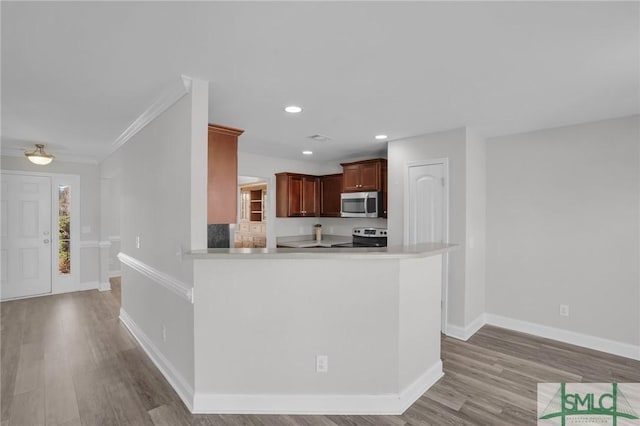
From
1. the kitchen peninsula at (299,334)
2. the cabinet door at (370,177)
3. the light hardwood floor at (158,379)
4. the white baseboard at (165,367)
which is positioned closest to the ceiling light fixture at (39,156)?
the light hardwood floor at (158,379)

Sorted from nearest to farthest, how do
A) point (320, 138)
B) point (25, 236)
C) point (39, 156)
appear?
point (320, 138)
point (39, 156)
point (25, 236)

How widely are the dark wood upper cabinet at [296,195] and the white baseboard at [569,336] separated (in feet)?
10.9

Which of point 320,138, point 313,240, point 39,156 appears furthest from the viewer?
point 313,240

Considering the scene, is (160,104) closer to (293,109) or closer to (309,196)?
(293,109)

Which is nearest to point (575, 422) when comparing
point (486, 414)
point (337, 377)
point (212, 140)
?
point (486, 414)

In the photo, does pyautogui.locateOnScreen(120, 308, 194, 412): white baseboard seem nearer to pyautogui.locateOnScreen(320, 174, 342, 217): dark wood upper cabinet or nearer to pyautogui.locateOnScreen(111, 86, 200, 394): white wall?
pyautogui.locateOnScreen(111, 86, 200, 394): white wall

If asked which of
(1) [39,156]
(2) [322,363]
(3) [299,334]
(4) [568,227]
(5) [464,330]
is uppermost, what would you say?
(1) [39,156]

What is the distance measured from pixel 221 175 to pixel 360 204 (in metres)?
2.64

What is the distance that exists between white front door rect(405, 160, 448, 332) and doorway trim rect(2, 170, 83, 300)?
5809 millimetres

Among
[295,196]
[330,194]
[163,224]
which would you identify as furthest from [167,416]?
[330,194]

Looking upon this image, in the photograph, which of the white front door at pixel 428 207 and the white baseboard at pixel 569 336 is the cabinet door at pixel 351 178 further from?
the white baseboard at pixel 569 336

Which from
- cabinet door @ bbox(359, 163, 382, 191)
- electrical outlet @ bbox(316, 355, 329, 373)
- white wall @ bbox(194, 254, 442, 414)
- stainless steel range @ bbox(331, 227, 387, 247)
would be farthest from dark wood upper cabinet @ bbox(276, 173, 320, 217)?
electrical outlet @ bbox(316, 355, 329, 373)

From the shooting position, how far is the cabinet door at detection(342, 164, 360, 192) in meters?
5.08

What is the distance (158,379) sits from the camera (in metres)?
2.79
